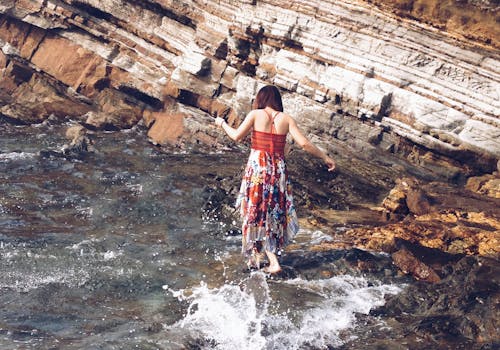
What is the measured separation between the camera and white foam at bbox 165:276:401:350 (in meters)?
6.61

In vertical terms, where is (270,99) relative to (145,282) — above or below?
above

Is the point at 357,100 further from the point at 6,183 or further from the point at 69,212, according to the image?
the point at 6,183

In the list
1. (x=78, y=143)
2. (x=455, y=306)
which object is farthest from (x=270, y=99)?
(x=78, y=143)

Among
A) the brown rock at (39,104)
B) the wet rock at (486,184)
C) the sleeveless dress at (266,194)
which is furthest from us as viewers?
the brown rock at (39,104)

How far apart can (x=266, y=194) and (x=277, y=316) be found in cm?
170

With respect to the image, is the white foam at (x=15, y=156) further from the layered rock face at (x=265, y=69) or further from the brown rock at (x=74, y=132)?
the layered rock face at (x=265, y=69)

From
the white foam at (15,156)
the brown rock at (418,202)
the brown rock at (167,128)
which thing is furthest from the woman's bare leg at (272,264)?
the white foam at (15,156)

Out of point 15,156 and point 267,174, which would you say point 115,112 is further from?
point 267,174

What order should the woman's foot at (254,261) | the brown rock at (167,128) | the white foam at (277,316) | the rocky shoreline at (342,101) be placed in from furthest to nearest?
the brown rock at (167,128), the rocky shoreline at (342,101), the woman's foot at (254,261), the white foam at (277,316)

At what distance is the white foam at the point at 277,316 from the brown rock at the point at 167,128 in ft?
26.0

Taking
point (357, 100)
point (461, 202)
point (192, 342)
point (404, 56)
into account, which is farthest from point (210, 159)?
point (192, 342)

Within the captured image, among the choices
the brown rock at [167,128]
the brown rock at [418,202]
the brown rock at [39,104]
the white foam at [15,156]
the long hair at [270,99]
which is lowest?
the white foam at [15,156]

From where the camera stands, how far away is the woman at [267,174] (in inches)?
314

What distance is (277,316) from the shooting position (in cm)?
711
